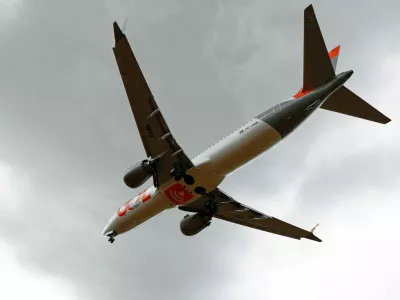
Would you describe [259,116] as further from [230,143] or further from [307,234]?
[307,234]

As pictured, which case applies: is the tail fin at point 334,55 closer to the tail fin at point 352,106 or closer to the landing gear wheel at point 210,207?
the tail fin at point 352,106

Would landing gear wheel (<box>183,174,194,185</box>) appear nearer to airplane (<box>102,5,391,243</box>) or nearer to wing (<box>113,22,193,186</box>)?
airplane (<box>102,5,391,243</box>)

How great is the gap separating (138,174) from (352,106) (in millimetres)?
13397

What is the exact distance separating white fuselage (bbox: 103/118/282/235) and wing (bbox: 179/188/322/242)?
368 cm

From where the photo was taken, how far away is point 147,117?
39.7 meters

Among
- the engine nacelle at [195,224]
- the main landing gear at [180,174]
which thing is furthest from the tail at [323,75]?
the engine nacelle at [195,224]

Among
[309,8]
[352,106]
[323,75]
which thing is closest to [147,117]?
[323,75]

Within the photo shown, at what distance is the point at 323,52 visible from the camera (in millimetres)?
39031

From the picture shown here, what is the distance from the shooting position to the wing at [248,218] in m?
48.3

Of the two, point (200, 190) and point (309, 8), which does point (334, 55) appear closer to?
point (309, 8)

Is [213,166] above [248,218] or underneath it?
underneath

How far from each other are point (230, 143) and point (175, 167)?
3655mm

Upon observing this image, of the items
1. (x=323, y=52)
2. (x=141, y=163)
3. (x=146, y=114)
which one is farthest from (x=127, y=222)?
(x=323, y=52)

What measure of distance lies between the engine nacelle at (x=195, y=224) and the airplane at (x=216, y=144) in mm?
1168
